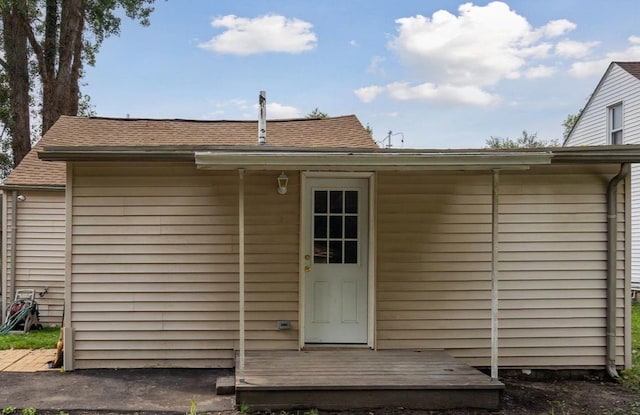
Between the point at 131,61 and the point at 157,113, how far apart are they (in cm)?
266

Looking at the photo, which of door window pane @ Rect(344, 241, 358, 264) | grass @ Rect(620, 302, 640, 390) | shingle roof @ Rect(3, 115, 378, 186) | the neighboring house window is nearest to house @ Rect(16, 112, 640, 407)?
door window pane @ Rect(344, 241, 358, 264)

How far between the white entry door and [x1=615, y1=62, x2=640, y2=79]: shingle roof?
10.2 metres

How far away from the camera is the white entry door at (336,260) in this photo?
16.8 feet

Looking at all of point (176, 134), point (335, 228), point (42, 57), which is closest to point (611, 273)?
point (335, 228)

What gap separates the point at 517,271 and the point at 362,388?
2266 millimetres

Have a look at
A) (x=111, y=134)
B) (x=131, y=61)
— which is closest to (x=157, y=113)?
(x=131, y=61)

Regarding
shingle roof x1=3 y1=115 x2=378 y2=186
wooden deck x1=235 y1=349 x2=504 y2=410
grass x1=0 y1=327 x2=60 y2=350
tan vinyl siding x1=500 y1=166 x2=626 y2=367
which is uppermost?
shingle roof x1=3 y1=115 x2=378 y2=186

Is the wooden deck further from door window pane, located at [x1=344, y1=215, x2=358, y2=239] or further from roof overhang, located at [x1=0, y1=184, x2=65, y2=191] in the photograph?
roof overhang, located at [x1=0, y1=184, x2=65, y2=191]

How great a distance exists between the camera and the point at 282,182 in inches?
195

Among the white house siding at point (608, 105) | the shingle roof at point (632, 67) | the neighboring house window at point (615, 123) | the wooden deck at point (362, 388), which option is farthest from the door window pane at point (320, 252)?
the neighboring house window at point (615, 123)

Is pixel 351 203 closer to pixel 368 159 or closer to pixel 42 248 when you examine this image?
pixel 368 159

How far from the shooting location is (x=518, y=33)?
16422 mm

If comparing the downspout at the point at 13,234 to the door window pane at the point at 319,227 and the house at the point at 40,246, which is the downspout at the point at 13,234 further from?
the door window pane at the point at 319,227

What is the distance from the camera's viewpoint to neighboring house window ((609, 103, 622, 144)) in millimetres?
12297
